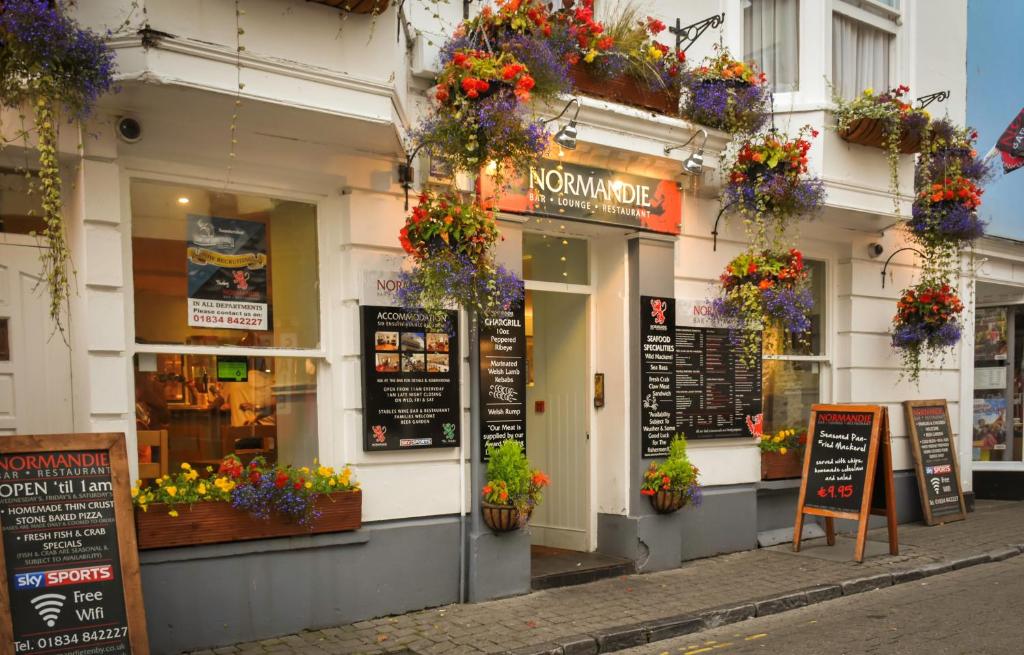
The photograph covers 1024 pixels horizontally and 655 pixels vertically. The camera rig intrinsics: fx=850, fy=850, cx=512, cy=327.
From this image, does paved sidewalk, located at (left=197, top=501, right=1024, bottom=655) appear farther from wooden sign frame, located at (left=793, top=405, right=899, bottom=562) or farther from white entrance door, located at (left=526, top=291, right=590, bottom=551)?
→ white entrance door, located at (left=526, top=291, right=590, bottom=551)

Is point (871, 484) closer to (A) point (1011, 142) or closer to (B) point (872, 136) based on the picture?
(B) point (872, 136)

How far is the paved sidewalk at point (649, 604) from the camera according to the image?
20.1 ft

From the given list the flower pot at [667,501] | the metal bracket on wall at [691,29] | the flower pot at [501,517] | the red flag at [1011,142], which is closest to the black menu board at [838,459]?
the flower pot at [667,501]

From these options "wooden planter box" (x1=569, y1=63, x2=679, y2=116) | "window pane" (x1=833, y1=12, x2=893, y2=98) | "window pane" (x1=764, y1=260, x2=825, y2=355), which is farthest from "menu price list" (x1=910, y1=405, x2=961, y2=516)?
"wooden planter box" (x1=569, y1=63, x2=679, y2=116)

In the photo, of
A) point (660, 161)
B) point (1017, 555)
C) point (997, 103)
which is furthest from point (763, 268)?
point (997, 103)

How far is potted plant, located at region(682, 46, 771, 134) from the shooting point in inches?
333

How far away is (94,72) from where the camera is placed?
511 cm

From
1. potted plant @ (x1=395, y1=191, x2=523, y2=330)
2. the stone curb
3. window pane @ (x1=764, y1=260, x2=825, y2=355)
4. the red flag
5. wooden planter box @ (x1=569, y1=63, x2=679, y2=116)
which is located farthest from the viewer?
the red flag

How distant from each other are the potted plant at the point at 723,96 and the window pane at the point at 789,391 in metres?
2.90

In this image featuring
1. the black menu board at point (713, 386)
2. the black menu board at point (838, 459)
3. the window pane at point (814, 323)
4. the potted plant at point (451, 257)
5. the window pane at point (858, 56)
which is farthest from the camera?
the window pane at point (814, 323)

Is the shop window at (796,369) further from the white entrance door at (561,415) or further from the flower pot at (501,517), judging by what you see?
the flower pot at (501,517)

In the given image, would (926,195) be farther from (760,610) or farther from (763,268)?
(760,610)

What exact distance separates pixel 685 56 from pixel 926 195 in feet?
12.5

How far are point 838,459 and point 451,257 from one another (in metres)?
4.90
